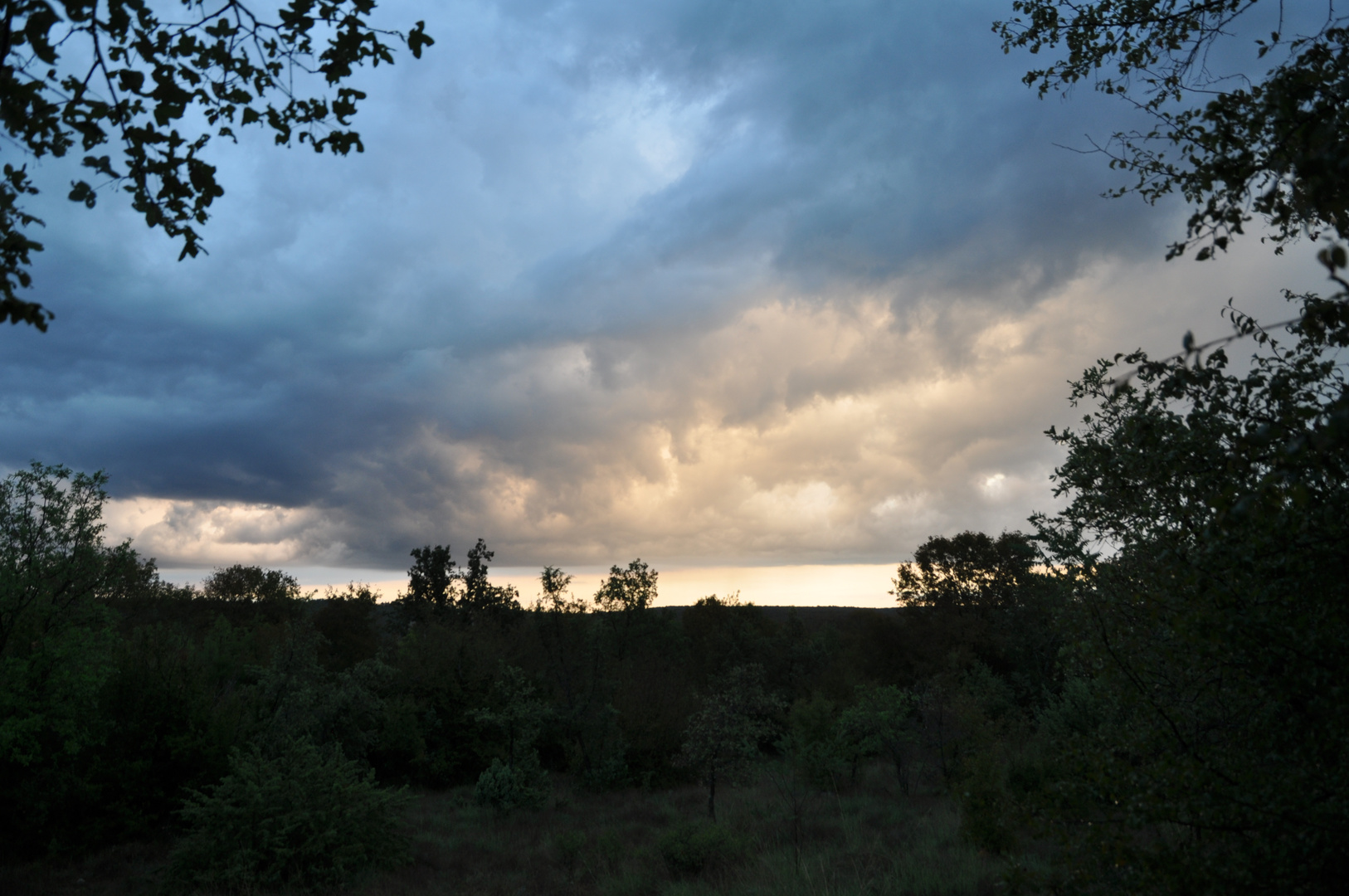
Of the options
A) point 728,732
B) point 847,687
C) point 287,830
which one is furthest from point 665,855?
point 847,687

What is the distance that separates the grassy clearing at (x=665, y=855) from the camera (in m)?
12.1

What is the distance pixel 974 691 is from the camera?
31266 millimetres

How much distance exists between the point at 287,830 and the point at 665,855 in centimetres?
812

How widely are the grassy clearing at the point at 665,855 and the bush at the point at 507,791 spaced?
51 cm

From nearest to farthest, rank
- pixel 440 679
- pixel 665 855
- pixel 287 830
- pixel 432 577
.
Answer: pixel 287 830 → pixel 665 855 → pixel 440 679 → pixel 432 577

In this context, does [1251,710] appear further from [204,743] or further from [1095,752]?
[204,743]

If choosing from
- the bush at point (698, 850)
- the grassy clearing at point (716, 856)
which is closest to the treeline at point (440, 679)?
the grassy clearing at point (716, 856)

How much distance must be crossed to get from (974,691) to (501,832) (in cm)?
2151

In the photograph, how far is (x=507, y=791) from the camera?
24.4 meters

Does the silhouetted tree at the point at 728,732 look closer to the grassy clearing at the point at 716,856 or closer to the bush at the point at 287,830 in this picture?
the grassy clearing at the point at 716,856

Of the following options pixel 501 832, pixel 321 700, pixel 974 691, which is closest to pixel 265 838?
pixel 501 832

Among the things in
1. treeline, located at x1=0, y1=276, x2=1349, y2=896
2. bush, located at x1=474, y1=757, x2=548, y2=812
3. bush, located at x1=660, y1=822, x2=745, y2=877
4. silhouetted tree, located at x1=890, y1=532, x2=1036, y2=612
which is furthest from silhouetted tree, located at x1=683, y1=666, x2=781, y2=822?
silhouetted tree, located at x1=890, y1=532, x2=1036, y2=612

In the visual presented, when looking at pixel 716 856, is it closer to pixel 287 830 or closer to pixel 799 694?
pixel 287 830

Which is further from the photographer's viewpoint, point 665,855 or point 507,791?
point 507,791
